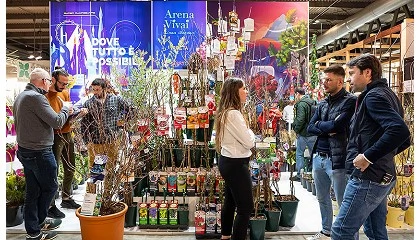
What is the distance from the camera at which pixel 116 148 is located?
3225mm

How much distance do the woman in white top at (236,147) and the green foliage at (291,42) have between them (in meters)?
4.12

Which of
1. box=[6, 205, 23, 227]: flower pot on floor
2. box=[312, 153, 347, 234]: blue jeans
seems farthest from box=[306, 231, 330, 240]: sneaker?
box=[6, 205, 23, 227]: flower pot on floor

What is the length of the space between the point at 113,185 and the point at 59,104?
1447 mm

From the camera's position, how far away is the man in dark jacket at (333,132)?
2916 millimetres

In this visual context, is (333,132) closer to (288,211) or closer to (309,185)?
(288,211)

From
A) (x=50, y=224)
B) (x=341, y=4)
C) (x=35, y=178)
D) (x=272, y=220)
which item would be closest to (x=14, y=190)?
(x=50, y=224)

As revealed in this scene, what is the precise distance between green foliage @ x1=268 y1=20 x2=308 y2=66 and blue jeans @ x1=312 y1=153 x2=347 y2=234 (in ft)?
12.7

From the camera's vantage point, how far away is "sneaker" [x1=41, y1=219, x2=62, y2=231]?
3.71 m

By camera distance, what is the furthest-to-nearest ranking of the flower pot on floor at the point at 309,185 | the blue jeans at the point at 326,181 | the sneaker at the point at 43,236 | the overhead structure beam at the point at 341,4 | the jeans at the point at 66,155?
the overhead structure beam at the point at 341,4
the flower pot on floor at the point at 309,185
the jeans at the point at 66,155
the sneaker at the point at 43,236
the blue jeans at the point at 326,181

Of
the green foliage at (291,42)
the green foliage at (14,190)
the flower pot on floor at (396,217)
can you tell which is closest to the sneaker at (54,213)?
the green foliage at (14,190)

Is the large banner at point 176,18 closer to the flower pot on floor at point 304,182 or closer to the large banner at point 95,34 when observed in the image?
the large banner at point 95,34
